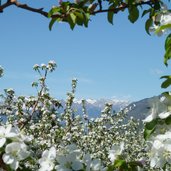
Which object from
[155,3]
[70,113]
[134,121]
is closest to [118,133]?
[134,121]

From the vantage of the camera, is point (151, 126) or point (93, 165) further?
point (93, 165)

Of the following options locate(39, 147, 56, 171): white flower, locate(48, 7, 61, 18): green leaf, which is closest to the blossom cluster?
locate(39, 147, 56, 171): white flower

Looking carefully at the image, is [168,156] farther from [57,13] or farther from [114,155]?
[57,13]

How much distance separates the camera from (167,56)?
272cm

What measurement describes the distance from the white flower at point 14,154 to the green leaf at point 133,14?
1407 millimetres

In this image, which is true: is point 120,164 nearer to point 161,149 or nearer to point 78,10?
point 161,149

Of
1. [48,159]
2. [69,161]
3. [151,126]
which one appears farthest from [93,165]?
[151,126]

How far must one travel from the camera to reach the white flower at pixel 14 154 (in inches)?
99.6

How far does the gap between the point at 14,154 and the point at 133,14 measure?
4.91 feet

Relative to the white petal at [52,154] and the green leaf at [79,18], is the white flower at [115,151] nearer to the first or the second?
the white petal at [52,154]

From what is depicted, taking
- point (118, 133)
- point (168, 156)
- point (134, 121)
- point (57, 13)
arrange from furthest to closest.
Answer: point (134, 121)
point (118, 133)
point (57, 13)
point (168, 156)

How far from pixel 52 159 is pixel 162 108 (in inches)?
27.3

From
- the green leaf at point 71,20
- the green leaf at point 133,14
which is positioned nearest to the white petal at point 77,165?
the green leaf at point 71,20

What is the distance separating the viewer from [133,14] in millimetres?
3480
